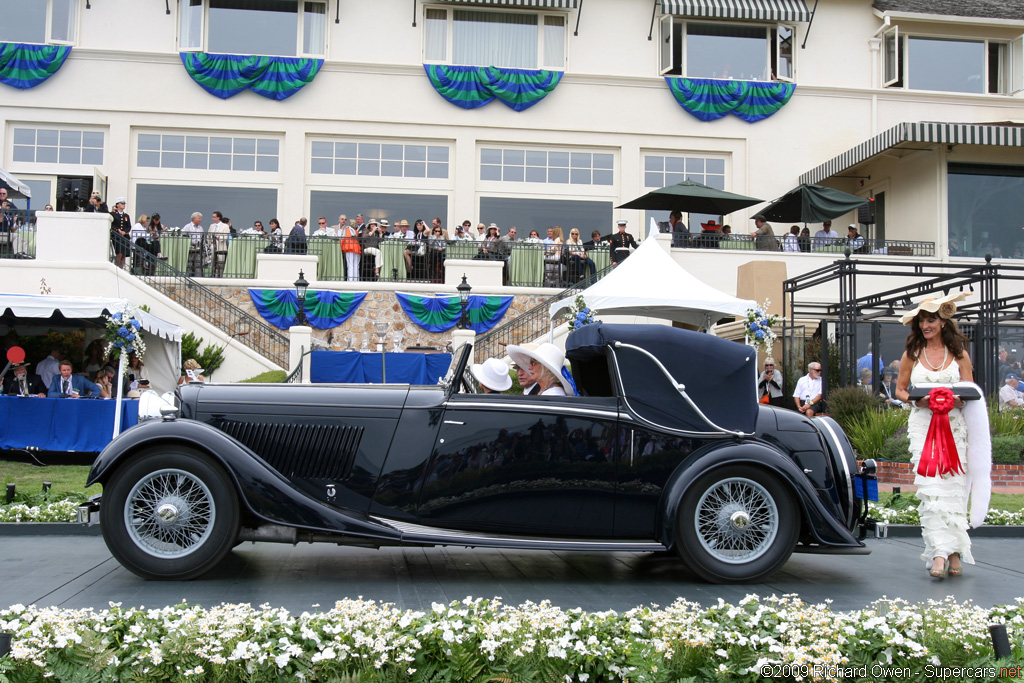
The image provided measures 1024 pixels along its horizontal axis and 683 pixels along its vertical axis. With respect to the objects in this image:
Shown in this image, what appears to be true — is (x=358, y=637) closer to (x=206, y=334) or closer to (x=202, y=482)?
(x=202, y=482)

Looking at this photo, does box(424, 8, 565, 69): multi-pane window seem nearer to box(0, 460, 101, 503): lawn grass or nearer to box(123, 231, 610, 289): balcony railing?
box(123, 231, 610, 289): balcony railing

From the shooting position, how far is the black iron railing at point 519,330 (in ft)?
63.0

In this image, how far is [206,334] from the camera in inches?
739

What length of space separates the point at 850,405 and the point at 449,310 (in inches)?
370

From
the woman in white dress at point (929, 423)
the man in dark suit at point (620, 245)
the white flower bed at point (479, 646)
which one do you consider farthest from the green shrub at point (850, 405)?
the white flower bed at point (479, 646)

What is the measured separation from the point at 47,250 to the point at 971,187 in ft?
77.9

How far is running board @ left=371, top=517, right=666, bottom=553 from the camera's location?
5582 millimetres

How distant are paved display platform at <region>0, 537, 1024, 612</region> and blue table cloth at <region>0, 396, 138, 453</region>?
23.6 ft

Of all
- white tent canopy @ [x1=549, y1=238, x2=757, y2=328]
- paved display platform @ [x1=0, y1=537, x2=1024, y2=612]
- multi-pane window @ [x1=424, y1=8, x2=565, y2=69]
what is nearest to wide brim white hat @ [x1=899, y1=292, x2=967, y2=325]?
paved display platform @ [x1=0, y1=537, x2=1024, y2=612]

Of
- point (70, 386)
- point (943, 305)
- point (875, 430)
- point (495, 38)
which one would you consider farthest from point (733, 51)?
point (943, 305)

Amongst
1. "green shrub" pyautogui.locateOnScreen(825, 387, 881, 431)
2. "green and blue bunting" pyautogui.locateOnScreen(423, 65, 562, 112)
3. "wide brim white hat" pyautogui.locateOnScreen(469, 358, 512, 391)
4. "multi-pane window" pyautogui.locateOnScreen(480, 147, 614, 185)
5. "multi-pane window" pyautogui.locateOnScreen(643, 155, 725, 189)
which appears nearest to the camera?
"wide brim white hat" pyautogui.locateOnScreen(469, 358, 512, 391)

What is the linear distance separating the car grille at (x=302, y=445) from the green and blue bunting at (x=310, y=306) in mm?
14236

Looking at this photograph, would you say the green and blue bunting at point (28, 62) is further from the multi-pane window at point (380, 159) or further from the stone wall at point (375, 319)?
the stone wall at point (375, 319)

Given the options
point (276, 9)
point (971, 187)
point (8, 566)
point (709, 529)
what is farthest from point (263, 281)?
point (971, 187)
